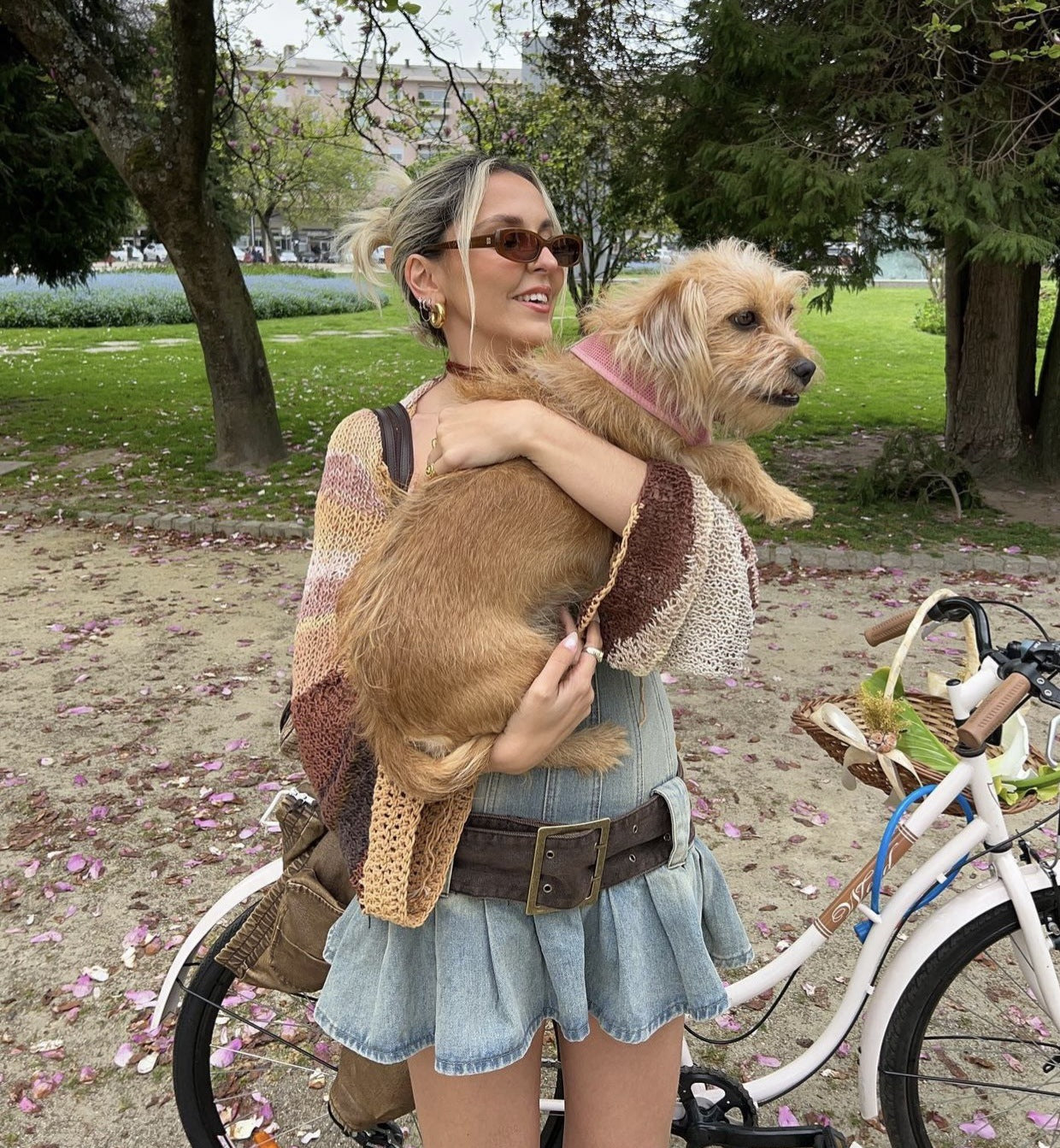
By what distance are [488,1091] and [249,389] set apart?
11.2 m

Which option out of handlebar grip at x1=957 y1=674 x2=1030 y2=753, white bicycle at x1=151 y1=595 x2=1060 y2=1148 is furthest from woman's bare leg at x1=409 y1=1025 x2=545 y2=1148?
handlebar grip at x1=957 y1=674 x2=1030 y2=753

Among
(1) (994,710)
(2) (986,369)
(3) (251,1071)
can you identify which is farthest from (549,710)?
(2) (986,369)

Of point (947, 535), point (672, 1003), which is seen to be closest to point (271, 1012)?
point (672, 1003)

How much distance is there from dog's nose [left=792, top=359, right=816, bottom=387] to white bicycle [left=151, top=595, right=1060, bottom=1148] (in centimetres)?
62

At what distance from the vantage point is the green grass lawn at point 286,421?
10.3 m

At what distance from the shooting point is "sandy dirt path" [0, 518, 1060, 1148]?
11.3 feet

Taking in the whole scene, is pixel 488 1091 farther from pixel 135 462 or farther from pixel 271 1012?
pixel 135 462

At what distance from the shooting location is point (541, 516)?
184cm

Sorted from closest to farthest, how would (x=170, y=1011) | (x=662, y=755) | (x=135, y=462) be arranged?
(x=662, y=755) < (x=170, y=1011) < (x=135, y=462)

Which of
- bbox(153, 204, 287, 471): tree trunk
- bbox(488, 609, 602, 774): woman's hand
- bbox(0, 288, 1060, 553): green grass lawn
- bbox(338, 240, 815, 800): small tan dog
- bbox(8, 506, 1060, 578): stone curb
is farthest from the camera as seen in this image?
bbox(153, 204, 287, 471): tree trunk

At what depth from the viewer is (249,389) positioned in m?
11.8

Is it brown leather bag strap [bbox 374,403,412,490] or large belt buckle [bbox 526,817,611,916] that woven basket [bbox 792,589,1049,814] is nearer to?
large belt buckle [bbox 526,817,611,916]

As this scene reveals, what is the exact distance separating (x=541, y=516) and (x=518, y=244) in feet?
2.02

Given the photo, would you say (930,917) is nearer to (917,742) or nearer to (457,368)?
(917,742)
